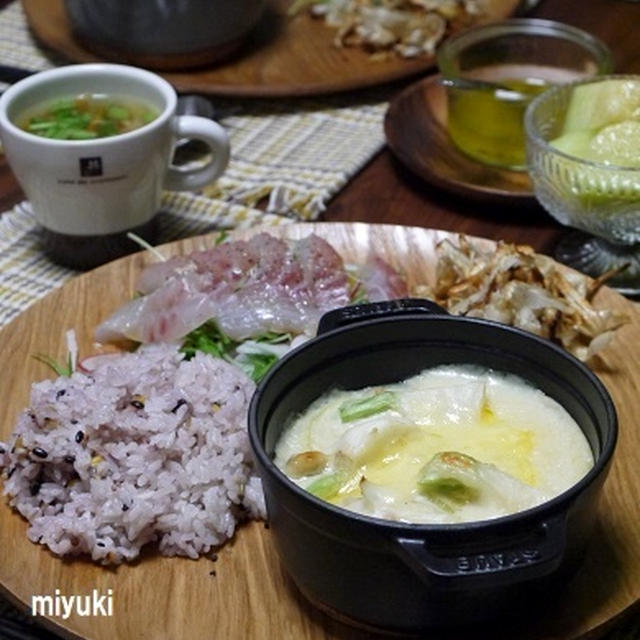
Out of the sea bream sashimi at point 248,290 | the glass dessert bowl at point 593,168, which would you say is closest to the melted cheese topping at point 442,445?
the sea bream sashimi at point 248,290

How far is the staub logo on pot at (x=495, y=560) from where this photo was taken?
901mm

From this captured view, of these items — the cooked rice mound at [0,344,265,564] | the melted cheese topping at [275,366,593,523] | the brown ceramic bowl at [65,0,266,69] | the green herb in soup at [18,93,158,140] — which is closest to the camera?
the melted cheese topping at [275,366,593,523]

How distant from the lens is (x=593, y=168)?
1602mm

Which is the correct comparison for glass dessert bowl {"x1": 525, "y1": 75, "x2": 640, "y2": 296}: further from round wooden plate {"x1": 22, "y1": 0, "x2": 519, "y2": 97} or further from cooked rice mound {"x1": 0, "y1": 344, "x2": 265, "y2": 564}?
cooked rice mound {"x1": 0, "y1": 344, "x2": 265, "y2": 564}

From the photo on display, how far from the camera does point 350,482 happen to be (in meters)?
1.06

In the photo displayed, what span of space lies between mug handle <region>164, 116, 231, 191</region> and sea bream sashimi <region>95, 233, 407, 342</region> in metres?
0.28

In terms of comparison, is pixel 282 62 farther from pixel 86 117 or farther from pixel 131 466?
pixel 131 466

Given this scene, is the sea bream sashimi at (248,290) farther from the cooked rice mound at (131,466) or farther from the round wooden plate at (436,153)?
the round wooden plate at (436,153)

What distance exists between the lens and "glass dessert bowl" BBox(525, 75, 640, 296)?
162 cm

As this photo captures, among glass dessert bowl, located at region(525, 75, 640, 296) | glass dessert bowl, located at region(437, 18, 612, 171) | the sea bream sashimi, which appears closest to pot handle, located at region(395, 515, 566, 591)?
the sea bream sashimi

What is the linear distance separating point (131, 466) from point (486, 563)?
42 centimetres

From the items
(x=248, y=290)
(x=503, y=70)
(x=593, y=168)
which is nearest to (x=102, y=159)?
(x=248, y=290)

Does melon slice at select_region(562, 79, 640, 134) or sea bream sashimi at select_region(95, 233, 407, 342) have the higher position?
melon slice at select_region(562, 79, 640, 134)

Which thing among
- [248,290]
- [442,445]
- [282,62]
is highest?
[442,445]
